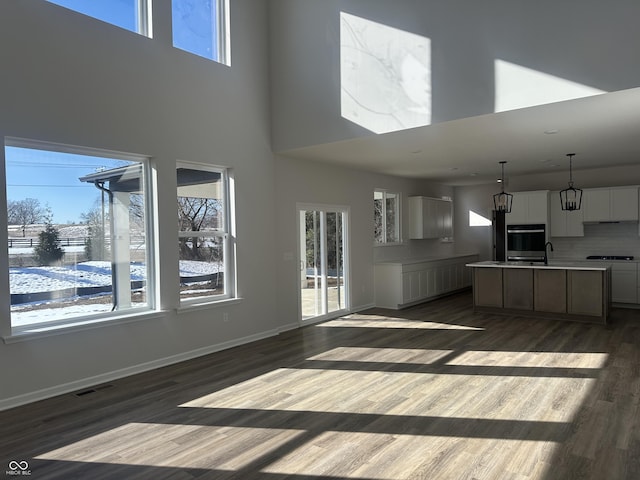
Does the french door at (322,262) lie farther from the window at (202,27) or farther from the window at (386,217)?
the window at (202,27)

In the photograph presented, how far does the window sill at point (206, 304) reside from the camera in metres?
5.15

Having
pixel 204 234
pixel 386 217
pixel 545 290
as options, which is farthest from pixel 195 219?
pixel 545 290

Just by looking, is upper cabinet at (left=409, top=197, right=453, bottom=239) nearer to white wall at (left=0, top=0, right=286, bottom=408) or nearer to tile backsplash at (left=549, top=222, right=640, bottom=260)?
tile backsplash at (left=549, top=222, right=640, bottom=260)

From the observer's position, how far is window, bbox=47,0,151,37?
14.1 ft

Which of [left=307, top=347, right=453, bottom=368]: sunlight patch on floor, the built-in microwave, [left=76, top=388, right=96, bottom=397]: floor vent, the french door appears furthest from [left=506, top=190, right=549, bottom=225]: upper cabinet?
[left=76, top=388, right=96, bottom=397]: floor vent

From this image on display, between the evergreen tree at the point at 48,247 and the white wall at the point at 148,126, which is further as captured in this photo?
the evergreen tree at the point at 48,247

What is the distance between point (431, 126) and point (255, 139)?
2487 millimetres

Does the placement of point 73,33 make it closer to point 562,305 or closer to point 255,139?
point 255,139

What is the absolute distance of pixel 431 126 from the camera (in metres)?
4.76

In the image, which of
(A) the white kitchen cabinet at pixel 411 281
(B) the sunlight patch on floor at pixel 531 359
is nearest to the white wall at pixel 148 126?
(A) the white kitchen cabinet at pixel 411 281

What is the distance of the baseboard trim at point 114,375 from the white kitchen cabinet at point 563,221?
21.1 ft

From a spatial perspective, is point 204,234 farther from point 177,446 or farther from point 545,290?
point 545,290

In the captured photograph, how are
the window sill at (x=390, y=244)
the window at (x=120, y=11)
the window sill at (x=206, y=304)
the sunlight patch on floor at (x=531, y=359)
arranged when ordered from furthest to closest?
the window sill at (x=390, y=244)
the window sill at (x=206, y=304)
the sunlight patch on floor at (x=531, y=359)
the window at (x=120, y=11)

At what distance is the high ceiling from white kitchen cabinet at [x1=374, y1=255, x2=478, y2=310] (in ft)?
6.18
